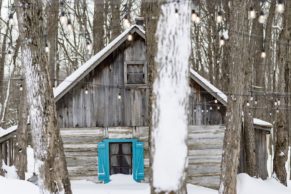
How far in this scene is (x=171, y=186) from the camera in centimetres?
627

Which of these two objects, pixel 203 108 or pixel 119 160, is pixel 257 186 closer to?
pixel 203 108

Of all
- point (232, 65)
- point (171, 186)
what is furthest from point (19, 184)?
point (232, 65)

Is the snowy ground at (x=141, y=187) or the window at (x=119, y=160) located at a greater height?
the window at (x=119, y=160)

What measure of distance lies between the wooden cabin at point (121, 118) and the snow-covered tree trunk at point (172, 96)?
34.6ft

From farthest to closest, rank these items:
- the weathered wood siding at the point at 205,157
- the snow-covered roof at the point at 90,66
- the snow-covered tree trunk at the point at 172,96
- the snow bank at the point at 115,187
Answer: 1. the weathered wood siding at the point at 205,157
2. the snow-covered roof at the point at 90,66
3. the snow bank at the point at 115,187
4. the snow-covered tree trunk at the point at 172,96

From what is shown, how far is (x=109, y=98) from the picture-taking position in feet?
56.4

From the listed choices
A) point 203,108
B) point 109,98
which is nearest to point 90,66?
point 109,98

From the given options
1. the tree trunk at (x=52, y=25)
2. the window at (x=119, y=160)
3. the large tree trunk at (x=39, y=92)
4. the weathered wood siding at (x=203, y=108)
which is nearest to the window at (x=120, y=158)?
the window at (x=119, y=160)

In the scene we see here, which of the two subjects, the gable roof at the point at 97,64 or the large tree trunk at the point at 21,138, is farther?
the gable roof at the point at 97,64

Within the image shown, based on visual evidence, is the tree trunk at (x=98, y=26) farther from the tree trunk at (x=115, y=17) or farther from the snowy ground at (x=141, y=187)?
the snowy ground at (x=141, y=187)

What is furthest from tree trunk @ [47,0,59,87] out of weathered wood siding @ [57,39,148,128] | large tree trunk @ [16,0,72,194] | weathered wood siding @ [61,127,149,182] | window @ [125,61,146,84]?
large tree trunk @ [16,0,72,194]

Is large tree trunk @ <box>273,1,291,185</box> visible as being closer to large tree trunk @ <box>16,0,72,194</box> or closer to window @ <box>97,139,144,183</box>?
window @ <box>97,139,144,183</box>

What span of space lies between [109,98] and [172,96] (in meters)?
11.1

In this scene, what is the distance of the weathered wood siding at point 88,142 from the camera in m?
17.3
